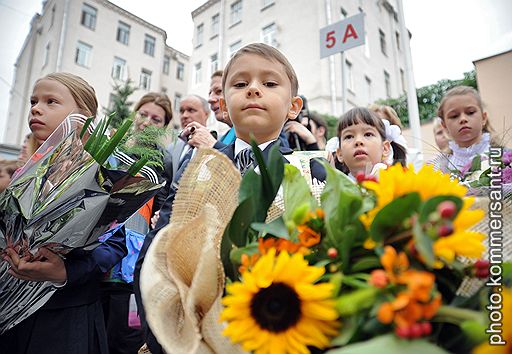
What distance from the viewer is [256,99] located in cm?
116

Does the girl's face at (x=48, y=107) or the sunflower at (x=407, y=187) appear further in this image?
the girl's face at (x=48, y=107)

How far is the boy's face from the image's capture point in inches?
46.0

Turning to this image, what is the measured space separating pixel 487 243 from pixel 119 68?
23684 millimetres

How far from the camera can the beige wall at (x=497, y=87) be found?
2448 millimetres

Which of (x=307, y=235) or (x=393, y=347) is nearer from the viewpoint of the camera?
(x=393, y=347)

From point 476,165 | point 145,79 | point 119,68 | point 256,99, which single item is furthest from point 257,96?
point 145,79

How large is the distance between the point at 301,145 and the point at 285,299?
7.52 ft

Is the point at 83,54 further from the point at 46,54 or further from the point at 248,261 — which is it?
the point at 248,261

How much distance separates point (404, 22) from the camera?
731cm

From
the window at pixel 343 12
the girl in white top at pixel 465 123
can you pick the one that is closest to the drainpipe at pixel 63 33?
the window at pixel 343 12

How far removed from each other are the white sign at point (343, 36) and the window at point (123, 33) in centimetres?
1870

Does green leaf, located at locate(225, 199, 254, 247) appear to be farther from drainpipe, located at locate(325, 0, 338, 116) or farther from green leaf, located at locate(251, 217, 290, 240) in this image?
drainpipe, located at locate(325, 0, 338, 116)

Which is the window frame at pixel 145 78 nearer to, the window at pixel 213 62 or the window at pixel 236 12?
the window at pixel 213 62

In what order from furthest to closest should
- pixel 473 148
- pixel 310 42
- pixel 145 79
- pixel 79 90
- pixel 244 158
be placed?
pixel 145 79 < pixel 310 42 < pixel 473 148 < pixel 79 90 < pixel 244 158
